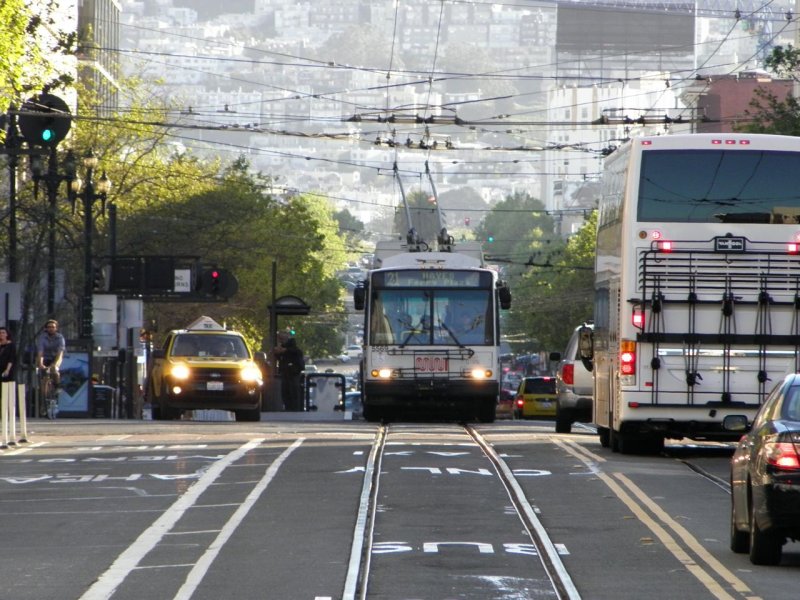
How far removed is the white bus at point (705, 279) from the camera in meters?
25.0

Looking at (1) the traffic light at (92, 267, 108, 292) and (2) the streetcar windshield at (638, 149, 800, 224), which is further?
(1) the traffic light at (92, 267, 108, 292)

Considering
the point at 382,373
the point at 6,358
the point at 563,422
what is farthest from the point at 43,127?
the point at 382,373

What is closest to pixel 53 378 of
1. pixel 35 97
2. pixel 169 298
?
pixel 35 97

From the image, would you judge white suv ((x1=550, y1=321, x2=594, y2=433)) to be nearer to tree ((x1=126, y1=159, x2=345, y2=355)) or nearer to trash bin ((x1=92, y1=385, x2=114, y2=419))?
trash bin ((x1=92, y1=385, x2=114, y2=419))

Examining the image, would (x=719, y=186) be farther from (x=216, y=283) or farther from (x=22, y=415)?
(x=216, y=283)

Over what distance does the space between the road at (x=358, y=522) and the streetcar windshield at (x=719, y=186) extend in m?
3.08

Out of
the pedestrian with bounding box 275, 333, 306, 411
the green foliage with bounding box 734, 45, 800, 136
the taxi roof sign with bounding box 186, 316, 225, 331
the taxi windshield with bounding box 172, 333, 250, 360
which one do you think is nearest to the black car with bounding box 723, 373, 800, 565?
the taxi windshield with bounding box 172, 333, 250, 360

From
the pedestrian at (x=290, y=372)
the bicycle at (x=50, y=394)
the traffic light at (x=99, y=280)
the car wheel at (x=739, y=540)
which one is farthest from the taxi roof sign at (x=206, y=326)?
the car wheel at (x=739, y=540)

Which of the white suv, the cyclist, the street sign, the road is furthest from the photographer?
the street sign

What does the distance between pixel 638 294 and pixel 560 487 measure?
15.6ft

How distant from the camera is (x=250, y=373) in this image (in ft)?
129

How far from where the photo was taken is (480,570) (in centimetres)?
1409

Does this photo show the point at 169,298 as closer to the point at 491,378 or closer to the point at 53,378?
the point at 53,378

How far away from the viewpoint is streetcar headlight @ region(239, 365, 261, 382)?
39.1 m
